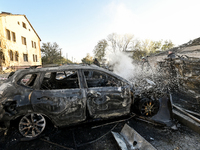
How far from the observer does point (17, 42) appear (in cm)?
1870

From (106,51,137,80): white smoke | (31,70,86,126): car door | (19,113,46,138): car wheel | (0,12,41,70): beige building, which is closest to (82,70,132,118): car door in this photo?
(31,70,86,126): car door

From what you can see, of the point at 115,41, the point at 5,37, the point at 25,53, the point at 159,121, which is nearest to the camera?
the point at 159,121

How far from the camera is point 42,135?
7.84ft

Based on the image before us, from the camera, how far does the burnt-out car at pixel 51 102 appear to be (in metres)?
2.10

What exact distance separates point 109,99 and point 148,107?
1.36 meters

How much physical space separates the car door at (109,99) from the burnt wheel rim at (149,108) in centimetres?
61

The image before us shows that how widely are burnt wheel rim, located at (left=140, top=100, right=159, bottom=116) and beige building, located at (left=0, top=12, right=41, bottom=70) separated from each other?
→ 18922 millimetres

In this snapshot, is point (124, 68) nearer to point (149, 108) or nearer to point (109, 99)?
point (149, 108)

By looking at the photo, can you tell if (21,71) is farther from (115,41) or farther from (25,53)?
(115,41)

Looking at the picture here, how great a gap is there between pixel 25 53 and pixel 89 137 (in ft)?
79.9

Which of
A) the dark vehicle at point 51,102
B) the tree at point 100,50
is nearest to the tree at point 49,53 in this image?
the tree at point 100,50

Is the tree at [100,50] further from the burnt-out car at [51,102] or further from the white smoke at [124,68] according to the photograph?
the burnt-out car at [51,102]

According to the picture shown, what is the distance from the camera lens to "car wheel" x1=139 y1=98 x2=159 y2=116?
2.94 metres

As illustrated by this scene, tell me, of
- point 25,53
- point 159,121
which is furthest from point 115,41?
point 159,121
